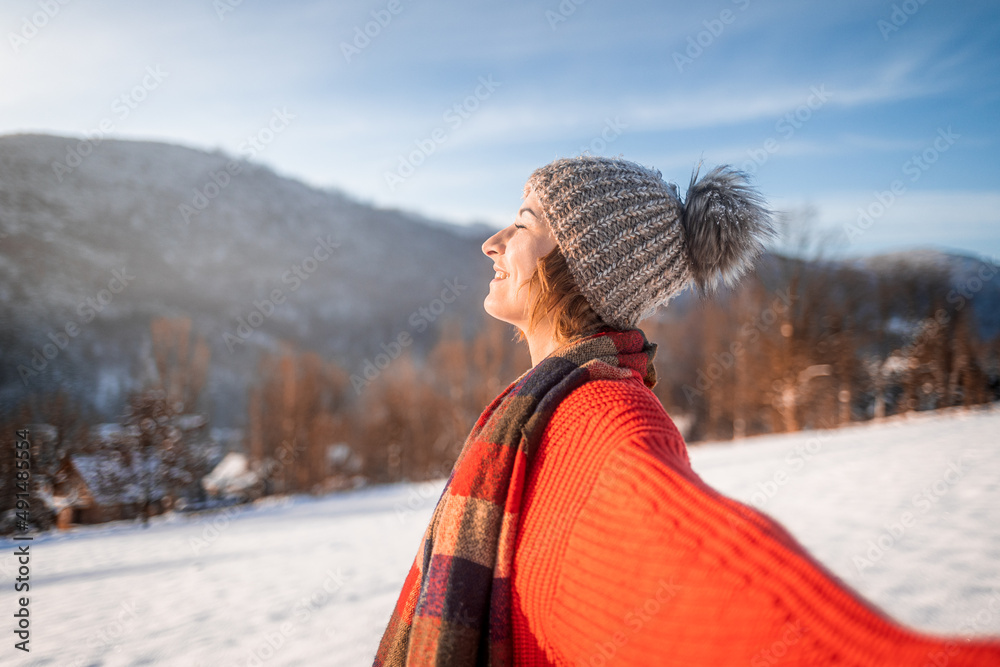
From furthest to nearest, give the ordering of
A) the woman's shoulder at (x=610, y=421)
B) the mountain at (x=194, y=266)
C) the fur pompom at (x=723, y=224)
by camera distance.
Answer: the mountain at (x=194, y=266) < the fur pompom at (x=723, y=224) < the woman's shoulder at (x=610, y=421)

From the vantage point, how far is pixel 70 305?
29.5 m

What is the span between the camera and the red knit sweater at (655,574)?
59 cm

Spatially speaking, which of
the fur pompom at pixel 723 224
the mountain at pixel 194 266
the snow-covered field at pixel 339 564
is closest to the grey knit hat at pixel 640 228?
the fur pompom at pixel 723 224

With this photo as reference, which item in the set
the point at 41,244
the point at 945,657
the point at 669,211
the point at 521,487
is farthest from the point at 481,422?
the point at 41,244

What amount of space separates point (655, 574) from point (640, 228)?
104cm

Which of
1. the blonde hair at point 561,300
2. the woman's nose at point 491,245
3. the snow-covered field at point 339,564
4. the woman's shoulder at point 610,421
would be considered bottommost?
the snow-covered field at point 339,564

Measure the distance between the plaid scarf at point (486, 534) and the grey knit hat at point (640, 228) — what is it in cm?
35

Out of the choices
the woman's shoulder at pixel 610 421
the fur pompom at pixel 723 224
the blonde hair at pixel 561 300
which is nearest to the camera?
the woman's shoulder at pixel 610 421

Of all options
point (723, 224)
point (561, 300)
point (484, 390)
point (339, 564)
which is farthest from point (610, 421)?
point (484, 390)

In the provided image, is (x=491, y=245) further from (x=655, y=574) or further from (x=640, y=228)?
(x=655, y=574)

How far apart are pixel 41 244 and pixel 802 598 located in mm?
39045

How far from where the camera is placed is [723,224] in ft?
4.97

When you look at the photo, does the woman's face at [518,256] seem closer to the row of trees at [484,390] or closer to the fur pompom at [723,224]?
the fur pompom at [723,224]

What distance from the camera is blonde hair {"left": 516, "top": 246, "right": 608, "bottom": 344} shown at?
140 cm
